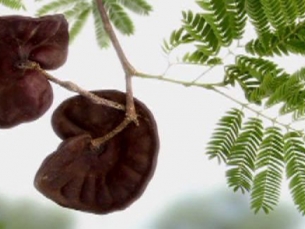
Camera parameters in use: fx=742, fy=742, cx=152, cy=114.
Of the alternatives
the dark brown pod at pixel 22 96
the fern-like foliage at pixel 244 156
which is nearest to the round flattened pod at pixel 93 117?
the dark brown pod at pixel 22 96

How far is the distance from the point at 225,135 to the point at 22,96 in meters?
0.66

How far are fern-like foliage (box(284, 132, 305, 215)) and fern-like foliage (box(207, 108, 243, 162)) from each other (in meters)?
0.18

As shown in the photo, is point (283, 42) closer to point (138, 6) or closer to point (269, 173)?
point (269, 173)

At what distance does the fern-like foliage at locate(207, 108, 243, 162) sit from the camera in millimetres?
2385

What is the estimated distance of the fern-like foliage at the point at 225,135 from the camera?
2385 mm

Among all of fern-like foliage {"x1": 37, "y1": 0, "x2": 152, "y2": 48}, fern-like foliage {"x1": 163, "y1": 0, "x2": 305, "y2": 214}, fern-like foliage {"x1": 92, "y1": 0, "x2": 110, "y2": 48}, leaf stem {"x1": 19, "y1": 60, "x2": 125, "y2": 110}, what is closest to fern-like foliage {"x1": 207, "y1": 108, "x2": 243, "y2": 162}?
fern-like foliage {"x1": 163, "y1": 0, "x2": 305, "y2": 214}

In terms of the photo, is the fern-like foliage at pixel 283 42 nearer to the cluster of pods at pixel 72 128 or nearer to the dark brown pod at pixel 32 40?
the cluster of pods at pixel 72 128

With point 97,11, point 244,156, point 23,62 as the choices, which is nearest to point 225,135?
point 244,156

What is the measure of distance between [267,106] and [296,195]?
0.31 m

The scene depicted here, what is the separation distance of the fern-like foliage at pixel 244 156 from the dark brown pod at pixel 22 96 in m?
0.64

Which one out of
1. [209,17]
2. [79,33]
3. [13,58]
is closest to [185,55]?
[209,17]

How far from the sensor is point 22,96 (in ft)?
7.61

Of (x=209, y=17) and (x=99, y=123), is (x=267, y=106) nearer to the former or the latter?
(x=209, y=17)

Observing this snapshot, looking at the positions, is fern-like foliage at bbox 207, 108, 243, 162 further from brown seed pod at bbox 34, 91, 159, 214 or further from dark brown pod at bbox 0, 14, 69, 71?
dark brown pod at bbox 0, 14, 69, 71
